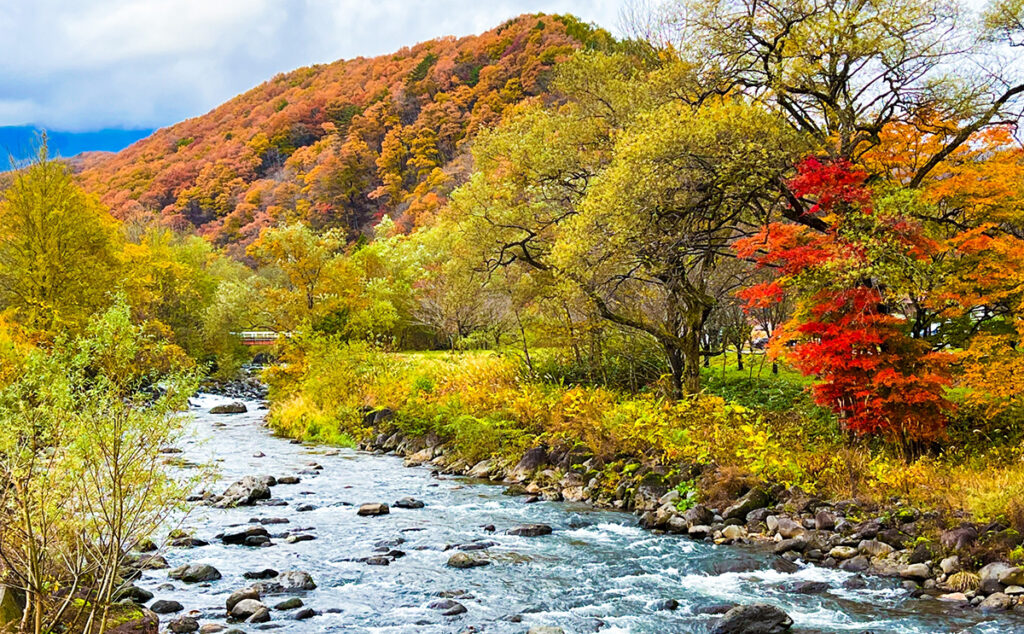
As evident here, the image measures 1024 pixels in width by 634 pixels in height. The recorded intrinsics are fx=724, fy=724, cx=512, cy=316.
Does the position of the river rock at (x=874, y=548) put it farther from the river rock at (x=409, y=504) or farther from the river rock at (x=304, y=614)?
the river rock at (x=409, y=504)

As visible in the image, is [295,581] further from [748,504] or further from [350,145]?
[350,145]

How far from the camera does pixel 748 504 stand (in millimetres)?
11797

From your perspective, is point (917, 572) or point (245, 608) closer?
point (245, 608)

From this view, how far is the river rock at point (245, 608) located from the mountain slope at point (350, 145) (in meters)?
52.1

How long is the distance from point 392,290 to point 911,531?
33.1 m

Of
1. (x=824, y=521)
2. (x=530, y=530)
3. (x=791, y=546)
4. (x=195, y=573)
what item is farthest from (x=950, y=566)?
(x=195, y=573)

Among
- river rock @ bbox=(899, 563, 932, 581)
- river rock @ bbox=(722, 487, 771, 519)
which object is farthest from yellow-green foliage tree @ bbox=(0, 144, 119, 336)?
river rock @ bbox=(899, 563, 932, 581)

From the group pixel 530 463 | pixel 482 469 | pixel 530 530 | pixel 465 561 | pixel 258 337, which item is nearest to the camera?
pixel 465 561

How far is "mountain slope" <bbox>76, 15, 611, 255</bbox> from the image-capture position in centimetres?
7231

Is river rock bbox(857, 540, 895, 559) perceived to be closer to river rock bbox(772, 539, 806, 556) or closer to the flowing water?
the flowing water

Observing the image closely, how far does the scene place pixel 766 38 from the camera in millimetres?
14234

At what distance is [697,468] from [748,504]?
1569 millimetres

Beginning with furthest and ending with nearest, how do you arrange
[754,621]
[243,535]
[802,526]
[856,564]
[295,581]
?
[243,535], [802,526], [856,564], [295,581], [754,621]

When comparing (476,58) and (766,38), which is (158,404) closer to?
(766,38)
